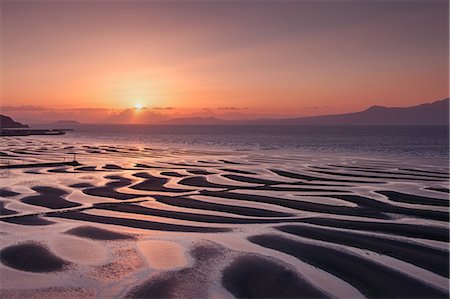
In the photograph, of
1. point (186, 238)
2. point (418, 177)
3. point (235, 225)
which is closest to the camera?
point (186, 238)

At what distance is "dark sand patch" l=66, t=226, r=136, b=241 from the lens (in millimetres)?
14336

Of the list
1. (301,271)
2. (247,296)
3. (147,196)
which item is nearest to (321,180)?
(147,196)

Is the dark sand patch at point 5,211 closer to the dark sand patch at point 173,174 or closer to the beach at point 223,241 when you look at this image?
the beach at point 223,241

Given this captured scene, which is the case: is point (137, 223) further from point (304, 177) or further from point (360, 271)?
point (304, 177)

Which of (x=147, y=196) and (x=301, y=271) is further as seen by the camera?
(x=147, y=196)

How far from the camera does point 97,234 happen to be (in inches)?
584

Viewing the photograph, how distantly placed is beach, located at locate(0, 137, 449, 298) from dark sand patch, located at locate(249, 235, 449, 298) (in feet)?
0.12

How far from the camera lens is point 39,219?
1709cm

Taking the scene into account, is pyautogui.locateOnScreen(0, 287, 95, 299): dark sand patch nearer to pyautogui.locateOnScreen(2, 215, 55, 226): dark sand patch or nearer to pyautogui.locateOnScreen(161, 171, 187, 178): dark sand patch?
pyautogui.locateOnScreen(2, 215, 55, 226): dark sand patch

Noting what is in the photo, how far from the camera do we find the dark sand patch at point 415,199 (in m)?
21.0

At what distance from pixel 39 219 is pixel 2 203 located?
4.64m

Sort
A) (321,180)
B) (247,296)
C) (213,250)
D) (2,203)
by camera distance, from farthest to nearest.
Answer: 1. (321,180)
2. (2,203)
3. (213,250)
4. (247,296)

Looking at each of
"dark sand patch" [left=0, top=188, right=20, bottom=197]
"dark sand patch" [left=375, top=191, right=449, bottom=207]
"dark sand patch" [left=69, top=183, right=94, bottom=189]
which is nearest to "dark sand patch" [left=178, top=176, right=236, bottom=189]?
"dark sand patch" [left=69, top=183, right=94, bottom=189]

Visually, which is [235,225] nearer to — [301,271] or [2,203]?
[301,271]
